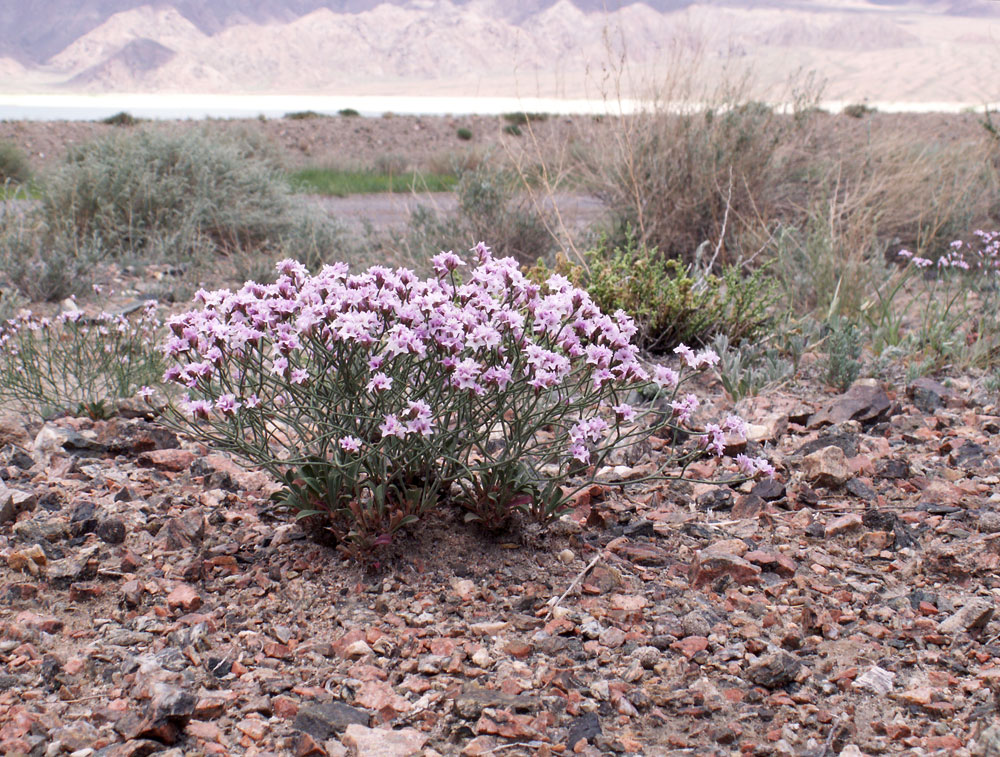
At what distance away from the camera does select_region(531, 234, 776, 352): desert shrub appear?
4.97 metres

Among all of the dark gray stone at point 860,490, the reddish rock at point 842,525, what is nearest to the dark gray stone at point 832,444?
the dark gray stone at point 860,490

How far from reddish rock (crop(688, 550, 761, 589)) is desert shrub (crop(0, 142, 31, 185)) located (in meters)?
17.5

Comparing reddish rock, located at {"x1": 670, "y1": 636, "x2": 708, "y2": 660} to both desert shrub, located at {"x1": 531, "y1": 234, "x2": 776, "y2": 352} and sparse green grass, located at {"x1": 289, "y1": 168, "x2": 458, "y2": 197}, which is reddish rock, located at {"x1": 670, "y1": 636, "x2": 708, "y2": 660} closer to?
desert shrub, located at {"x1": 531, "y1": 234, "x2": 776, "y2": 352}

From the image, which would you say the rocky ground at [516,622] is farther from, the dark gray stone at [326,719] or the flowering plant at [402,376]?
the flowering plant at [402,376]

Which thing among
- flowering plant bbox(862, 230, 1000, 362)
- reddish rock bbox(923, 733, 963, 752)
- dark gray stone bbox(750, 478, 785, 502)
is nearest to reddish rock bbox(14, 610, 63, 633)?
reddish rock bbox(923, 733, 963, 752)

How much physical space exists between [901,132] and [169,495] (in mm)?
8960

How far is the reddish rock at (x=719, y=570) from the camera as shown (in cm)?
268

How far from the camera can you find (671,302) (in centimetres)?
499

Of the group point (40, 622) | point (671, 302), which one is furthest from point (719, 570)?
point (671, 302)

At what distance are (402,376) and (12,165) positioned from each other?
17.7m

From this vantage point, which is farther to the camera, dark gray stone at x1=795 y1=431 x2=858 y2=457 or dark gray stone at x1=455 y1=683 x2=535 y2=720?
dark gray stone at x1=795 y1=431 x2=858 y2=457

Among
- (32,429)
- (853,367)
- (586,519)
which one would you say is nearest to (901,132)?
(853,367)

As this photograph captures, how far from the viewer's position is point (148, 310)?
404 centimetres

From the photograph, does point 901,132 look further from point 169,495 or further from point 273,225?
point 169,495
